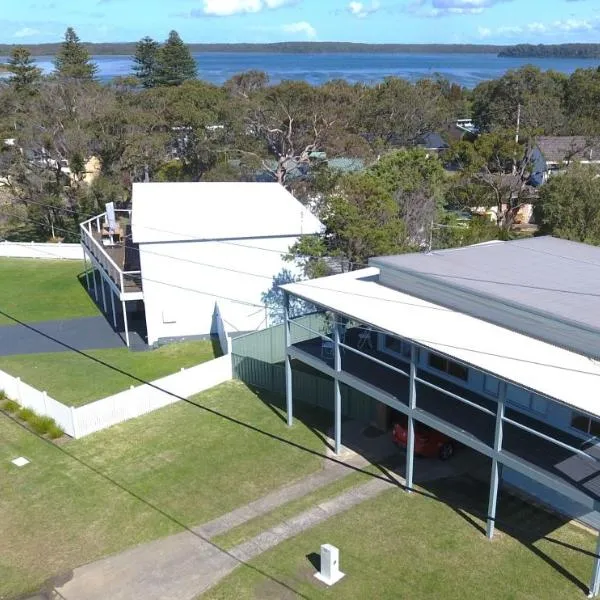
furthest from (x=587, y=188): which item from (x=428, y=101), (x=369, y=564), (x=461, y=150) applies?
(x=428, y=101)

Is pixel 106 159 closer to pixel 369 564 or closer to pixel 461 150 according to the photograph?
pixel 461 150

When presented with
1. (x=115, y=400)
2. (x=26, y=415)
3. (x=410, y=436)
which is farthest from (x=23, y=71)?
(x=410, y=436)

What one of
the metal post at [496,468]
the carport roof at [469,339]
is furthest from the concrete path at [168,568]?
the carport roof at [469,339]

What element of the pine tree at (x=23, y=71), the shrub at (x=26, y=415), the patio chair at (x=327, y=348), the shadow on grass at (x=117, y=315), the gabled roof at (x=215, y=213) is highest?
the pine tree at (x=23, y=71)

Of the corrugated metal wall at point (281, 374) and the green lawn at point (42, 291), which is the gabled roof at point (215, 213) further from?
the green lawn at point (42, 291)

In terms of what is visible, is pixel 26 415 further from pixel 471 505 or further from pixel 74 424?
pixel 471 505

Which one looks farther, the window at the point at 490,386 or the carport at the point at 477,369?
the window at the point at 490,386

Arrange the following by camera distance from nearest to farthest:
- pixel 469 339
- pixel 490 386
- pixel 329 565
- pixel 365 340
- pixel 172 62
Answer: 1. pixel 329 565
2. pixel 469 339
3. pixel 490 386
4. pixel 365 340
5. pixel 172 62
